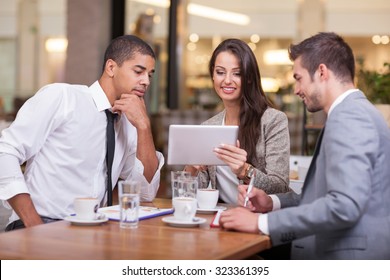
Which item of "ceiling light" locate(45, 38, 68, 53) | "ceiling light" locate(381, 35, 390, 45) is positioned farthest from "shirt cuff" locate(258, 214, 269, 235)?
"ceiling light" locate(45, 38, 68, 53)

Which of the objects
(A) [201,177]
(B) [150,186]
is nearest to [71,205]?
(B) [150,186]

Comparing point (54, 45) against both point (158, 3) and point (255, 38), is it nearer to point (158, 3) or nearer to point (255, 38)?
point (158, 3)

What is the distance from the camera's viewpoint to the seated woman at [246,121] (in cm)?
293

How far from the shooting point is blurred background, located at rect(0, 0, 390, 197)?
32.1 ft

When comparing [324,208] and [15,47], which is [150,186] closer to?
[324,208]

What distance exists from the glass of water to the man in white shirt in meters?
0.50

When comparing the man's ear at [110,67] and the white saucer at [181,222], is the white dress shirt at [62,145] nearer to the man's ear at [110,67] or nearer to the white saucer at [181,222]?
the man's ear at [110,67]

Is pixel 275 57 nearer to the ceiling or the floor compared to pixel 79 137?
nearer to the ceiling

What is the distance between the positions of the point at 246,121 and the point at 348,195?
1172 millimetres

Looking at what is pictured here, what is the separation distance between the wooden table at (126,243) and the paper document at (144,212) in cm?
10

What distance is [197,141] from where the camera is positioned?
257 cm

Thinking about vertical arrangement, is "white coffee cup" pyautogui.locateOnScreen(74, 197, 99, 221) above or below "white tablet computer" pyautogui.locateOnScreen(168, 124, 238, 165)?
below

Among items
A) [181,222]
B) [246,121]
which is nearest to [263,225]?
[181,222]

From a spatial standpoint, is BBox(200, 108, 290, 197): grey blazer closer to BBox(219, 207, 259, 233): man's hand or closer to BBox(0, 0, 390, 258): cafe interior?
BBox(219, 207, 259, 233): man's hand
